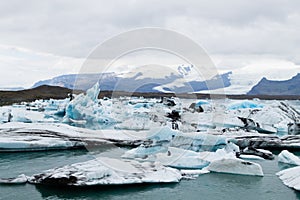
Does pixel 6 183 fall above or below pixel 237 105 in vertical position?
below

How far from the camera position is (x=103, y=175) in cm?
952

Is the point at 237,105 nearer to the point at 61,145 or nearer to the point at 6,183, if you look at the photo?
the point at 61,145

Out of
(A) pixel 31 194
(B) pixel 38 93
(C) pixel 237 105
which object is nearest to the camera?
(A) pixel 31 194

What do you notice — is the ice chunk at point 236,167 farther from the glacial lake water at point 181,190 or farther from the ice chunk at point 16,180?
the ice chunk at point 16,180

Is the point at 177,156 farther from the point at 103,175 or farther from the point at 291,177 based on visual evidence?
the point at 291,177

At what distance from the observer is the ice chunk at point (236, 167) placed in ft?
35.8

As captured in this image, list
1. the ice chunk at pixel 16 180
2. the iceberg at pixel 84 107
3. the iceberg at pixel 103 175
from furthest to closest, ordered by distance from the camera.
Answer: the iceberg at pixel 84 107, the ice chunk at pixel 16 180, the iceberg at pixel 103 175

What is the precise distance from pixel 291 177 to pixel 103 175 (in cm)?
509

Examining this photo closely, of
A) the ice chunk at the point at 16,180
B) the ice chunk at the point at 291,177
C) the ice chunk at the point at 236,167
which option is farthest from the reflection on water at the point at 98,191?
the ice chunk at the point at 291,177

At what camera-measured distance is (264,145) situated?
16.3m

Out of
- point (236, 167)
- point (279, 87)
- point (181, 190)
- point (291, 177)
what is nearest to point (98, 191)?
point (181, 190)

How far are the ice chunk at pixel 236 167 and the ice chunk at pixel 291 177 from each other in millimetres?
611

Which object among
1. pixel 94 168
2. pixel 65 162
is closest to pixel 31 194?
pixel 94 168

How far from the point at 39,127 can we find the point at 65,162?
4780mm
